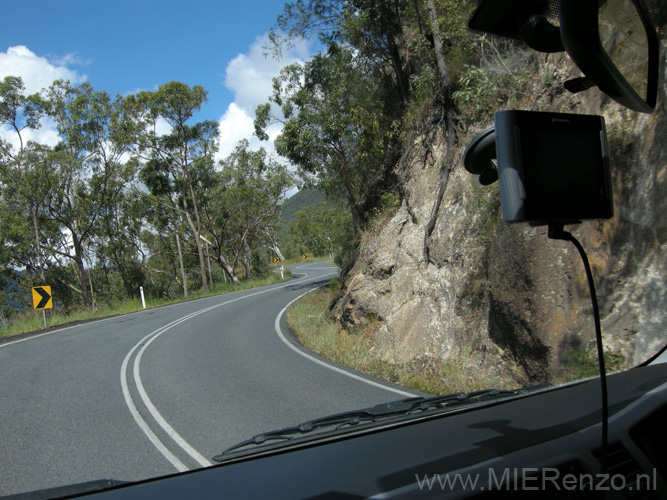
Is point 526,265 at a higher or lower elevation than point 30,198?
lower

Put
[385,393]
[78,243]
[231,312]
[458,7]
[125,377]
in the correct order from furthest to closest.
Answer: [78,243]
[231,312]
[458,7]
[125,377]
[385,393]

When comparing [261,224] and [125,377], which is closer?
[125,377]

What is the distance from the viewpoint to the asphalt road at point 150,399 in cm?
483

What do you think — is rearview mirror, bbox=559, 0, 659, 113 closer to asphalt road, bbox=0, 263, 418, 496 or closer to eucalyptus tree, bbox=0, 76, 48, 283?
asphalt road, bbox=0, 263, 418, 496

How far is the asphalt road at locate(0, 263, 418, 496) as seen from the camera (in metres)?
4.83

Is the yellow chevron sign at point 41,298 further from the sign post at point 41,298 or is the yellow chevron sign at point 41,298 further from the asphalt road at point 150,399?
the asphalt road at point 150,399

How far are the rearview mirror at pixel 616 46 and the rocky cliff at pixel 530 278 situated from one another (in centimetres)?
91

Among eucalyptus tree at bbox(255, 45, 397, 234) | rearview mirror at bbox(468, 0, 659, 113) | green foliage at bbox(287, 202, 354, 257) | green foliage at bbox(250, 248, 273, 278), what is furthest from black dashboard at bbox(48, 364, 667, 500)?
green foliage at bbox(287, 202, 354, 257)

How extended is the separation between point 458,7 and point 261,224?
121 feet

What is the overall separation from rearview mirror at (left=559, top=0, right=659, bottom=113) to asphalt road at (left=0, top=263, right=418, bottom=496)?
450 centimetres

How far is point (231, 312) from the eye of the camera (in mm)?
19281

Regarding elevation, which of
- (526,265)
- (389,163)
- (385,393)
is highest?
(389,163)

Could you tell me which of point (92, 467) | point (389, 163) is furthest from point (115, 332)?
point (92, 467)

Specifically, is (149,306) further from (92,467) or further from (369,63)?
(92,467)
